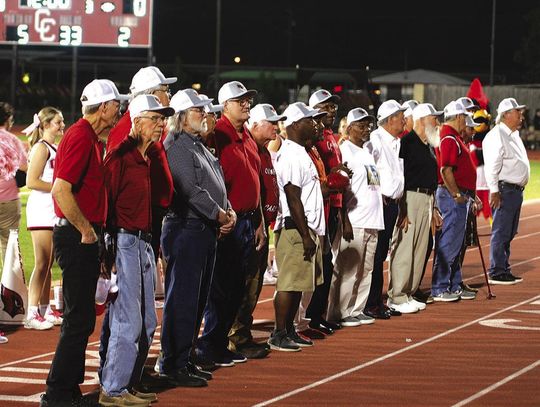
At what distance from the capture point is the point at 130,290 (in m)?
7.96

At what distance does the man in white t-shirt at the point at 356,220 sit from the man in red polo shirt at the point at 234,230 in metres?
1.95

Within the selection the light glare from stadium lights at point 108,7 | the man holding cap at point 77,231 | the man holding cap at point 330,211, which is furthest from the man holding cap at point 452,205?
the light glare from stadium lights at point 108,7

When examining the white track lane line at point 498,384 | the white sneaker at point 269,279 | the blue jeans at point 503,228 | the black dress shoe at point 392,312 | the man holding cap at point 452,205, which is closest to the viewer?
the white track lane line at point 498,384

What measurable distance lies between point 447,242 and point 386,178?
177 cm

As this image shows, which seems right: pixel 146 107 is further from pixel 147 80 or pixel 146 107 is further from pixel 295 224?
pixel 295 224

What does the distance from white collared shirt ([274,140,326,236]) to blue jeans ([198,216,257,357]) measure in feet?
2.20

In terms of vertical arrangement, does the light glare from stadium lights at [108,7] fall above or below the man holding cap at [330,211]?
above

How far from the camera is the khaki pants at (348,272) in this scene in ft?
38.7

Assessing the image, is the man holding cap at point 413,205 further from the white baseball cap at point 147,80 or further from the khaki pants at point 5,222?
the white baseball cap at point 147,80

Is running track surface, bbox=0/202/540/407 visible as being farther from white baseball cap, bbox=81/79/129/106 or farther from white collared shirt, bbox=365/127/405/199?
white baseball cap, bbox=81/79/129/106

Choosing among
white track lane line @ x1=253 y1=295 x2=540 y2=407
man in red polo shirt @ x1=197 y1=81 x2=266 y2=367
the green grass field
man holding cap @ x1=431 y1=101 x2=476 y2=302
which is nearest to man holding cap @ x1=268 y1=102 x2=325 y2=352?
man in red polo shirt @ x1=197 y1=81 x2=266 y2=367

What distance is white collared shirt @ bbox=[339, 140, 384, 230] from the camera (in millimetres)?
11711

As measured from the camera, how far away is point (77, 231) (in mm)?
7691

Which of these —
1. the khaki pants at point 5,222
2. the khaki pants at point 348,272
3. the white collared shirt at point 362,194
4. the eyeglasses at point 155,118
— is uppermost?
the eyeglasses at point 155,118
